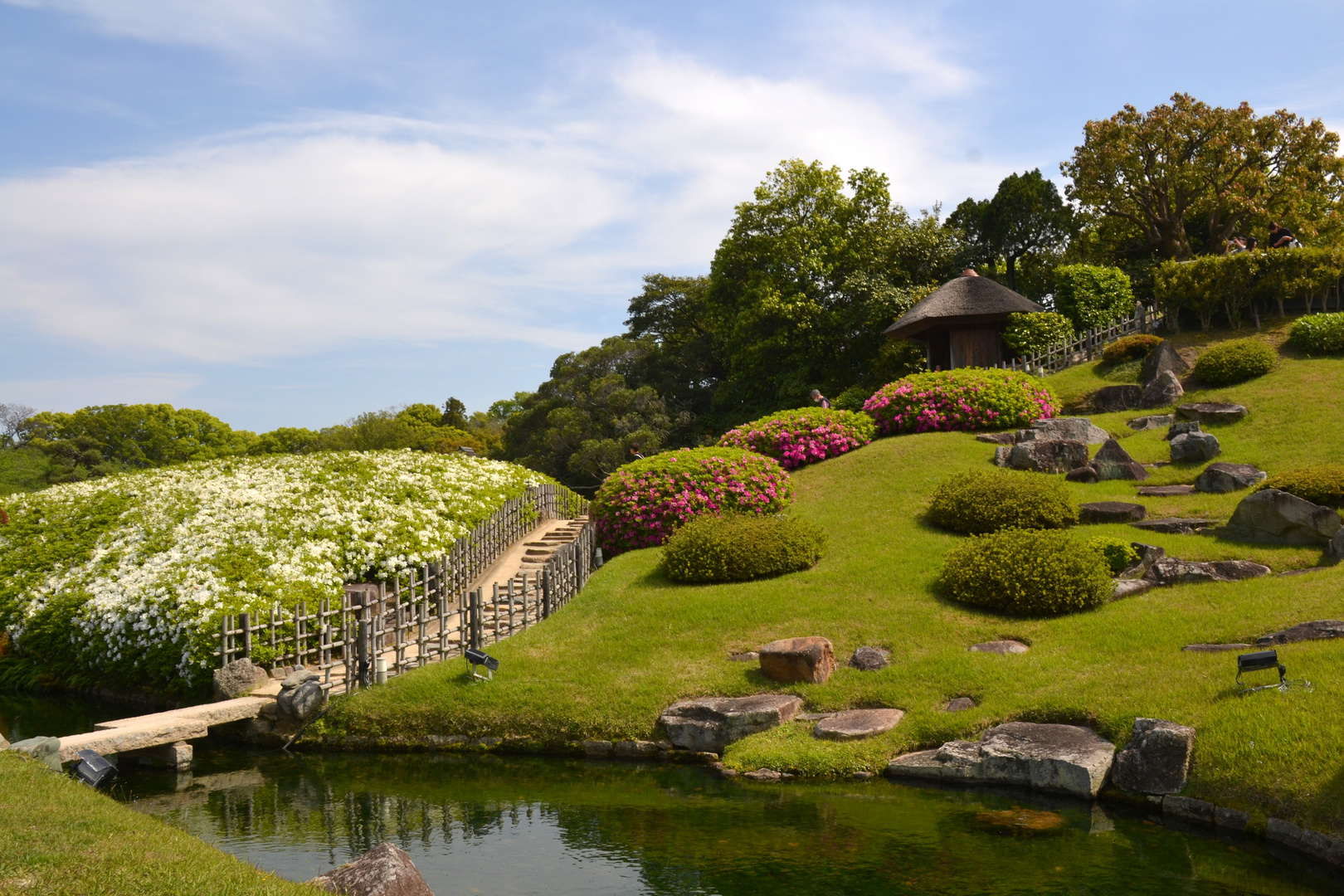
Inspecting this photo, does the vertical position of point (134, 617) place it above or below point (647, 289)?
below

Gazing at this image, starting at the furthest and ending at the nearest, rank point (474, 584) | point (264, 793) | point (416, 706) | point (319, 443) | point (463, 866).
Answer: point (319, 443) → point (474, 584) → point (416, 706) → point (264, 793) → point (463, 866)

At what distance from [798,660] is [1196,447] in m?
12.7

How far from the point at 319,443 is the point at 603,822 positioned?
50525 mm

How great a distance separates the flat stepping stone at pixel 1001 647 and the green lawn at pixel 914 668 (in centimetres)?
16

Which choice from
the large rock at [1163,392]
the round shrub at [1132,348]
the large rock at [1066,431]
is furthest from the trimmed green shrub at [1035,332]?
the large rock at [1066,431]

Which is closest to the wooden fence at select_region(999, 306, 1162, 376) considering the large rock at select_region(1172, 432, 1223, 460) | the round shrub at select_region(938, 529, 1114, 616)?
the large rock at select_region(1172, 432, 1223, 460)

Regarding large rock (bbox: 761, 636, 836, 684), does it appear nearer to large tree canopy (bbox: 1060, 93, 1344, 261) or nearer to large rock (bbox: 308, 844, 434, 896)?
large rock (bbox: 308, 844, 434, 896)

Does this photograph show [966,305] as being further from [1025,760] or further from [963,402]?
[1025,760]

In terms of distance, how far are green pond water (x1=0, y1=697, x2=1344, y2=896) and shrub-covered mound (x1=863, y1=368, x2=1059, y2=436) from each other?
14999mm

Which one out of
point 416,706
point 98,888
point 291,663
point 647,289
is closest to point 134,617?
point 291,663

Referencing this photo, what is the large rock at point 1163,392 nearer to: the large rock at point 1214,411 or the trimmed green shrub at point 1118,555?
the large rock at point 1214,411

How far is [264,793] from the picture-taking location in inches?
427

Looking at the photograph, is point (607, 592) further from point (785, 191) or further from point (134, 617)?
point (785, 191)

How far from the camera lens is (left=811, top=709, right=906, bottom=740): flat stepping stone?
11.1 meters
